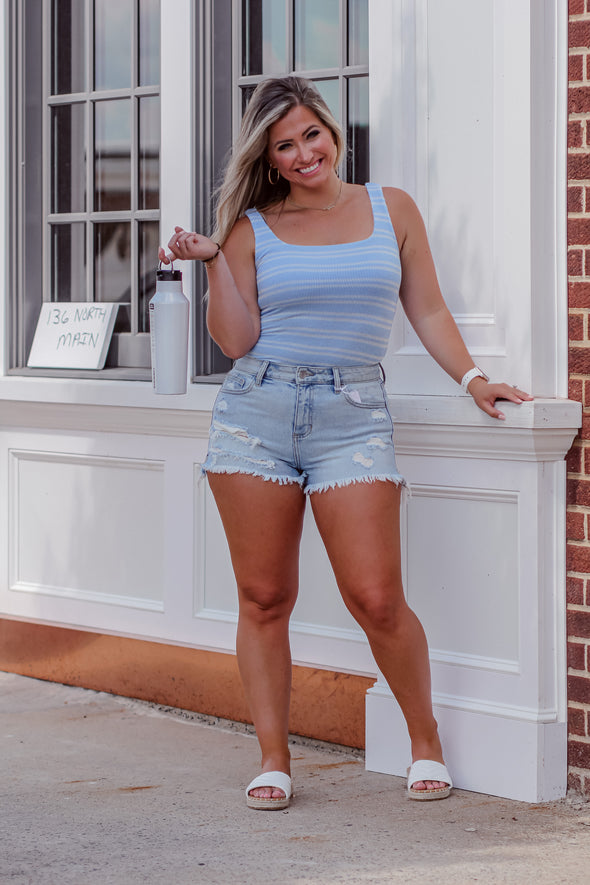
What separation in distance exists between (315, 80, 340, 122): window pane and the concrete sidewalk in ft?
7.05

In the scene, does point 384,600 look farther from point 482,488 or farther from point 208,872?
point 208,872

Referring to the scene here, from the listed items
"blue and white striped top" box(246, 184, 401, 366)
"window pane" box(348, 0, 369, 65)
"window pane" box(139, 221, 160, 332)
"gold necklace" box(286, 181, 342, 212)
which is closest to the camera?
"blue and white striped top" box(246, 184, 401, 366)

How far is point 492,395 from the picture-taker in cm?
354

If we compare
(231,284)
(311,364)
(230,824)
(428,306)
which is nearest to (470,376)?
(428,306)

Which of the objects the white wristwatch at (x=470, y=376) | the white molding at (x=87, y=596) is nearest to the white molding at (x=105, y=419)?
the white molding at (x=87, y=596)

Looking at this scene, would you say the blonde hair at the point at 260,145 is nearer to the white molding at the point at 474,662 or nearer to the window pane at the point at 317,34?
the window pane at the point at 317,34

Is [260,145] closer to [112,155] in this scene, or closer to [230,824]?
[112,155]

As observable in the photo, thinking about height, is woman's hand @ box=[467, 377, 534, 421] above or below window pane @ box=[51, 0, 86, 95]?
below

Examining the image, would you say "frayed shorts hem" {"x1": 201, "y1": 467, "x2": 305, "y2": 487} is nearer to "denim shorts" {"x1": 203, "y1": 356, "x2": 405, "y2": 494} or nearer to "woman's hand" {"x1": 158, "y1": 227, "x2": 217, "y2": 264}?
"denim shorts" {"x1": 203, "y1": 356, "x2": 405, "y2": 494}

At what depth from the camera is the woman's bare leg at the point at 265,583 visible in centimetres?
343

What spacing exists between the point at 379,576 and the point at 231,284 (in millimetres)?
882

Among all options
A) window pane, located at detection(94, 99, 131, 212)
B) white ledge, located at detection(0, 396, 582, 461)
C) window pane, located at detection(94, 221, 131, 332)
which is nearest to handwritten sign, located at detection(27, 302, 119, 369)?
window pane, located at detection(94, 221, 131, 332)

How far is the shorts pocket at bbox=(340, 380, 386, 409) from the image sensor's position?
11.1 ft

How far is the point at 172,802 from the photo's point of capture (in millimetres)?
3654
